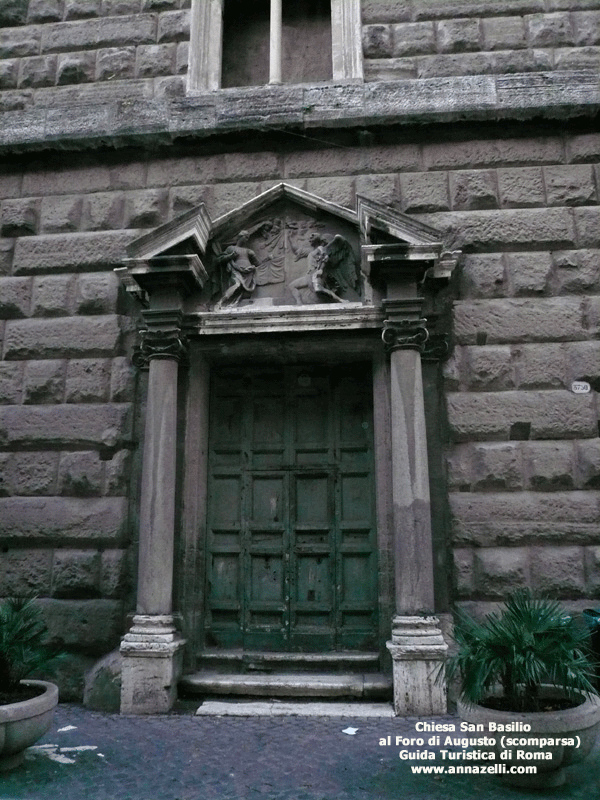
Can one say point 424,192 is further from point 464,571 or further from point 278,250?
point 464,571

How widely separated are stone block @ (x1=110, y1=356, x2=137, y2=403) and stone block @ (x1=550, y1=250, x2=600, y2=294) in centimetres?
395

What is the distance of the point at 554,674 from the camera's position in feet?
11.7

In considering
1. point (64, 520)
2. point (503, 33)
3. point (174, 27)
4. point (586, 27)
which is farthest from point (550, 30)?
point (64, 520)

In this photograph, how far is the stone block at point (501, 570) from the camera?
18.1 feet

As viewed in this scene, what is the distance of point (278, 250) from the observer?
643 centimetres

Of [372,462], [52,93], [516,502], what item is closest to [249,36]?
[52,93]

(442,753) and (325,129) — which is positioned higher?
(325,129)

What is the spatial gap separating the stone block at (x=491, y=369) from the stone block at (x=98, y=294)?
3.39 meters

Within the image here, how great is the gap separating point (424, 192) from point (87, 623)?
4.99 meters

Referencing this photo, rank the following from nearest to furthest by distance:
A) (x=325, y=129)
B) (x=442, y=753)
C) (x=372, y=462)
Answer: (x=442, y=753) < (x=372, y=462) < (x=325, y=129)

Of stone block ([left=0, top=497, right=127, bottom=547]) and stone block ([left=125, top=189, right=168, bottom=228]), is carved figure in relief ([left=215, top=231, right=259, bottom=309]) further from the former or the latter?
stone block ([left=0, top=497, right=127, bottom=547])

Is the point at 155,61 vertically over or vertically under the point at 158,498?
over

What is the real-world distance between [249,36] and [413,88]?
2.10 meters

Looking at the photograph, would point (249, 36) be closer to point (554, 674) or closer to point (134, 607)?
point (134, 607)
